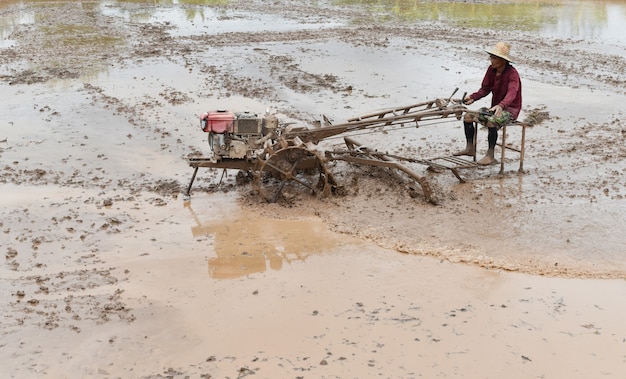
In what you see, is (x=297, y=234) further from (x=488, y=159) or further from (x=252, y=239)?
(x=488, y=159)

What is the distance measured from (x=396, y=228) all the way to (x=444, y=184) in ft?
4.34

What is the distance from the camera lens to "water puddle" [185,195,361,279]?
590 centimetres

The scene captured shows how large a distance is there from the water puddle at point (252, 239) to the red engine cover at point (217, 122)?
81cm

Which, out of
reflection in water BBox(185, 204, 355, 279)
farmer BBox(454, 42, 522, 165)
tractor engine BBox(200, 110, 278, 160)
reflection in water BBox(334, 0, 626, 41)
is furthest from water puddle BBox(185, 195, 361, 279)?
reflection in water BBox(334, 0, 626, 41)

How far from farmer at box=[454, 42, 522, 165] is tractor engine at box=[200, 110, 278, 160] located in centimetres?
225

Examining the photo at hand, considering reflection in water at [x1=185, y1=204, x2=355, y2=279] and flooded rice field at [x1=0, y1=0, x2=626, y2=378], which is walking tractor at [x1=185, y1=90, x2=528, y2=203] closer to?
flooded rice field at [x1=0, y1=0, x2=626, y2=378]

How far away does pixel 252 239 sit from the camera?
630 centimetres

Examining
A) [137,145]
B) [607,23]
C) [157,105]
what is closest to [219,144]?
Answer: [137,145]

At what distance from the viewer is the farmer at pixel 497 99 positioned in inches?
286

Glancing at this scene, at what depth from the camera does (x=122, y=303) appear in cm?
520

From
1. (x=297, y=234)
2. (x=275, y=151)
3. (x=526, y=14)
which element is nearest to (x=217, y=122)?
(x=275, y=151)

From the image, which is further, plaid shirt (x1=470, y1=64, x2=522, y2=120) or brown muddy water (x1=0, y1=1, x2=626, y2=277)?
plaid shirt (x1=470, y1=64, x2=522, y2=120)

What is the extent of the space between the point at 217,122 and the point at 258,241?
4.50 feet

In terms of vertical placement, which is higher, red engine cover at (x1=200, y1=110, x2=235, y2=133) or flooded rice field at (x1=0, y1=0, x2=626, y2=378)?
red engine cover at (x1=200, y1=110, x2=235, y2=133)
